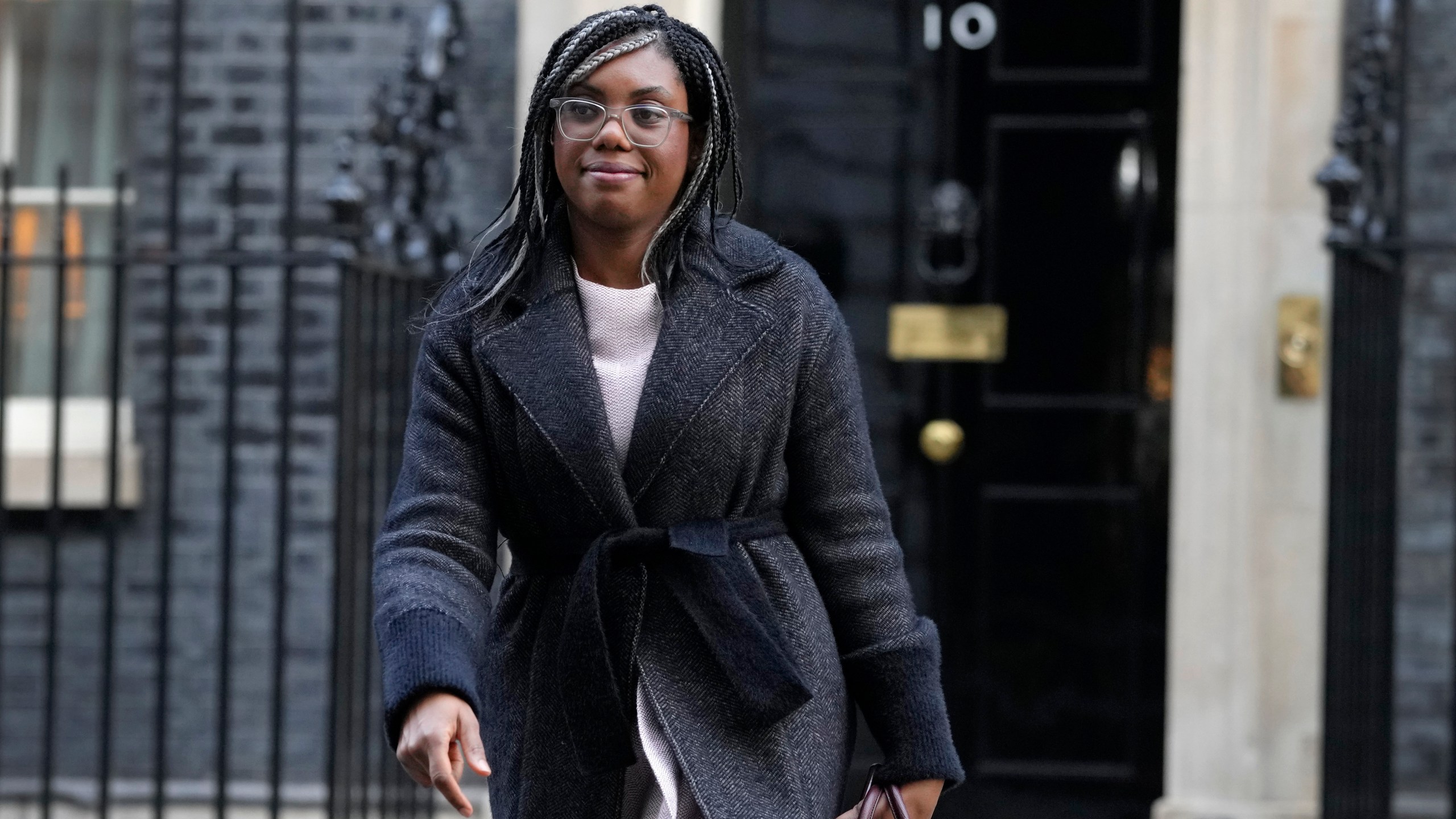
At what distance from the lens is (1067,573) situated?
517 centimetres

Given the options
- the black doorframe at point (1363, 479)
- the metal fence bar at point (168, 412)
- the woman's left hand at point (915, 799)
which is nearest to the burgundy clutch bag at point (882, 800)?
the woman's left hand at point (915, 799)

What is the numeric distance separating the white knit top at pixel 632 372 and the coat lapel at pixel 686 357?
0.02 meters

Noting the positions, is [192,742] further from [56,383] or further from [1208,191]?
[1208,191]

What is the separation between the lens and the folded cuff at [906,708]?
6.81 ft

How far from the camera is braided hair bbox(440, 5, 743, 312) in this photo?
196 cm

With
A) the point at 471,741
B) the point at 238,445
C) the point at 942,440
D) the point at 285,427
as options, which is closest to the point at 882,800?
the point at 471,741

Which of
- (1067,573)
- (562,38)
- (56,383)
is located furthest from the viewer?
(1067,573)

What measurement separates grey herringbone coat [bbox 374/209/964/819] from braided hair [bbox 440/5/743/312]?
3 centimetres

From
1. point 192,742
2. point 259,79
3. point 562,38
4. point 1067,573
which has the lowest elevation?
point 192,742

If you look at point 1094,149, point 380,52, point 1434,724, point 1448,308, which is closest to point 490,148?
point 380,52

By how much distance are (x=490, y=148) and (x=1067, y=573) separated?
1.97m

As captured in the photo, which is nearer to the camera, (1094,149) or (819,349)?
(819,349)

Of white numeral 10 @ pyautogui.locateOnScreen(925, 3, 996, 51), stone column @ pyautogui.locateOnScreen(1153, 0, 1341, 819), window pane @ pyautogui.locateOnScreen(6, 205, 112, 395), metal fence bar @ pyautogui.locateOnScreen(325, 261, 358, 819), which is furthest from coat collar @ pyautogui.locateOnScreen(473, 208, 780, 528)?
window pane @ pyautogui.locateOnScreen(6, 205, 112, 395)

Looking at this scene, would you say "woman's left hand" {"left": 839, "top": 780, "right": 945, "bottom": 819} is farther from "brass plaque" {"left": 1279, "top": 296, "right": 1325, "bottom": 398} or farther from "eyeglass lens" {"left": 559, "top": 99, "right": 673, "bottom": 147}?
"brass plaque" {"left": 1279, "top": 296, "right": 1325, "bottom": 398}
